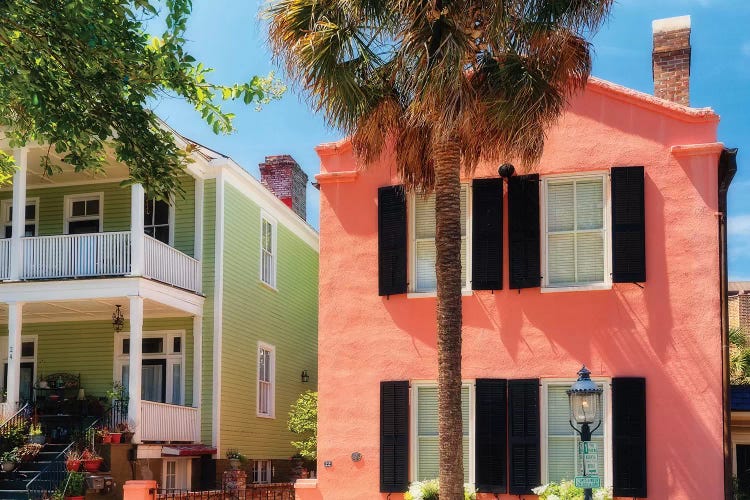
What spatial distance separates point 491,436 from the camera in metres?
13.7

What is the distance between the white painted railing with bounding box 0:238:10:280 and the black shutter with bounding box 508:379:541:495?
11240mm

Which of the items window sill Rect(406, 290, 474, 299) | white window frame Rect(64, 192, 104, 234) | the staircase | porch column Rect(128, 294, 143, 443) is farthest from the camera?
Answer: white window frame Rect(64, 192, 104, 234)

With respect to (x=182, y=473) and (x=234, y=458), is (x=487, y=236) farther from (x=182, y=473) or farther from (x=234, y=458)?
(x=182, y=473)

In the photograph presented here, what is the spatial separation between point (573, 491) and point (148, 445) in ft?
29.5

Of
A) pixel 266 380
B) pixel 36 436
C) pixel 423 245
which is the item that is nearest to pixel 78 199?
pixel 36 436

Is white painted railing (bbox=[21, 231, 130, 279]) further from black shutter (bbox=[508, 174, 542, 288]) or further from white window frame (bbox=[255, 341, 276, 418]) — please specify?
black shutter (bbox=[508, 174, 542, 288])

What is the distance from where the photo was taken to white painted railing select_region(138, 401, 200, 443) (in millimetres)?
18672

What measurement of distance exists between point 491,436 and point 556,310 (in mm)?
2007

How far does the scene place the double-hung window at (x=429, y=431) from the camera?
13.9 m

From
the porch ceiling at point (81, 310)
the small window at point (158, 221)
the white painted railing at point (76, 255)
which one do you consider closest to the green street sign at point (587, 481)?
the white painted railing at point (76, 255)

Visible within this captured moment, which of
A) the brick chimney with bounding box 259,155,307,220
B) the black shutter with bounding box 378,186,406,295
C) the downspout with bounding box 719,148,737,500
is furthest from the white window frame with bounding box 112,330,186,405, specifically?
the downspout with bounding box 719,148,737,500

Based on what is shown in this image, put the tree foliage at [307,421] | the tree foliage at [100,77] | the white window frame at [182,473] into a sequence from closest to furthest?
the tree foliage at [100,77]
the tree foliage at [307,421]
the white window frame at [182,473]

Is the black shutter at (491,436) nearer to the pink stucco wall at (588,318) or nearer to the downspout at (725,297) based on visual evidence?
the pink stucco wall at (588,318)

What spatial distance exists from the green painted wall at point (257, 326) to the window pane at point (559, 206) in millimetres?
9703
